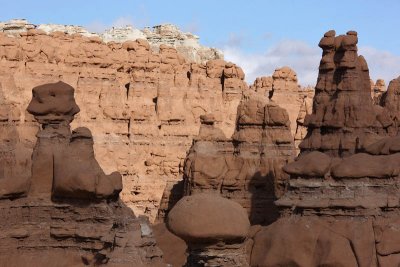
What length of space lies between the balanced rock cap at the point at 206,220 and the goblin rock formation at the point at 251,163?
73.4 ft

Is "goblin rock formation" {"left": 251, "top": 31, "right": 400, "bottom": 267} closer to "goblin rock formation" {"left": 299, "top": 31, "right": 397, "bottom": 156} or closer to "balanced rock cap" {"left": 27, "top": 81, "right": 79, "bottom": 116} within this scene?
"goblin rock formation" {"left": 299, "top": 31, "right": 397, "bottom": 156}

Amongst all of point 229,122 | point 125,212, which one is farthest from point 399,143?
point 229,122

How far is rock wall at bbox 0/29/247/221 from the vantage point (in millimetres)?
63062

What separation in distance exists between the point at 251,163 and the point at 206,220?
2523 centimetres

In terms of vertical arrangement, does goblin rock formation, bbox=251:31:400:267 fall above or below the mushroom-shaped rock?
below

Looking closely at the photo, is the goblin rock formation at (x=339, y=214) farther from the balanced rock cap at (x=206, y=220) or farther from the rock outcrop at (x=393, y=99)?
the rock outcrop at (x=393, y=99)

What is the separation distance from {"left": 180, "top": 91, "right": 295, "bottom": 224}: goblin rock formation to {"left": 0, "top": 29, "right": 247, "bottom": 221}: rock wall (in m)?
18.0

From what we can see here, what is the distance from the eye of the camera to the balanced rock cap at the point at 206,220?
1454 cm

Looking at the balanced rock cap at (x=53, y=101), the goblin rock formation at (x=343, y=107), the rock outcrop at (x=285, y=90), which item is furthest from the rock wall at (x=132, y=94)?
the balanced rock cap at (x=53, y=101)

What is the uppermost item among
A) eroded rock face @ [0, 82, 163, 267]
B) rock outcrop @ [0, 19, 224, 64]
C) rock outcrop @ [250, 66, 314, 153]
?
rock outcrop @ [0, 19, 224, 64]

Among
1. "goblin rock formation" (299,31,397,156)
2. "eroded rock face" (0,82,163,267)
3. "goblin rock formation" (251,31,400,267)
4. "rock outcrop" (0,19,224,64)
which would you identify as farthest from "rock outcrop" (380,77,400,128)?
"rock outcrop" (0,19,224,64)

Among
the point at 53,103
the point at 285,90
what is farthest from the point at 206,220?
the point at 285,90

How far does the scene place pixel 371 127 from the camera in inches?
1344

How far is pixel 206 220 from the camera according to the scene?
1453 centimetres
